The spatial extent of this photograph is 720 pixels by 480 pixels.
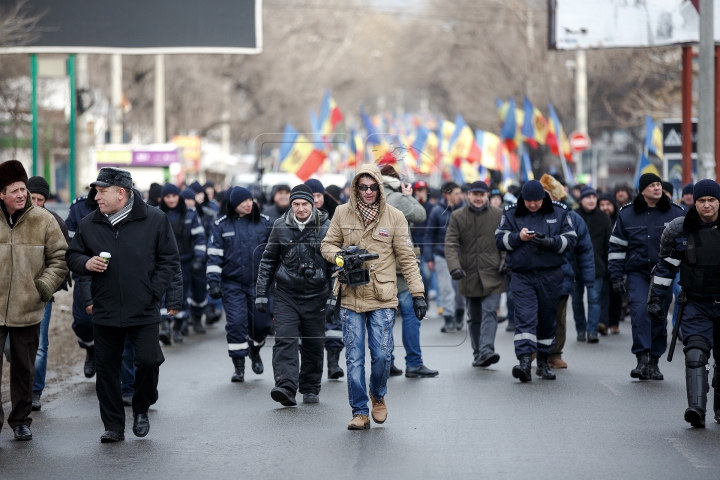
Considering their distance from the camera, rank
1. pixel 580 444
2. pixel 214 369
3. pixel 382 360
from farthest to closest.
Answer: pixel 214 369 < pixel 382 360 < pixel 580 444

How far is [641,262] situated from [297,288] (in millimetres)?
3209

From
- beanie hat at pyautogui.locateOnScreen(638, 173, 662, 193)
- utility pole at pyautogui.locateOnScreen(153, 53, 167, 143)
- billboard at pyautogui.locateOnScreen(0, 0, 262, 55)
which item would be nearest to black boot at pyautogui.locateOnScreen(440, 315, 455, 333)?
beanie hat at pyautogui.locateOnScreen(638, 173, 662, 193)

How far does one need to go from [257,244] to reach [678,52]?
2148cm

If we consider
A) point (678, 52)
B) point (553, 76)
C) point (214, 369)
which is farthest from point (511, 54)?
point (214, 369)

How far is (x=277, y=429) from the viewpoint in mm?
9086

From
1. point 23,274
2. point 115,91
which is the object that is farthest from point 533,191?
point 115,91

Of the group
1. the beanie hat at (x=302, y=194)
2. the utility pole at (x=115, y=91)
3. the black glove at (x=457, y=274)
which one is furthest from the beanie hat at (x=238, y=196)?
the utility pole at (x=115, y=91)

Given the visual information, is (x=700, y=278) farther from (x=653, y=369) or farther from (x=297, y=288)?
(x=297, y=288)

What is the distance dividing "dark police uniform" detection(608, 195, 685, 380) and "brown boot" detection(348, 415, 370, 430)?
329 centimetres

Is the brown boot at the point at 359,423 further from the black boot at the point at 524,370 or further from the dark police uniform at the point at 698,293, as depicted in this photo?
the black boot at the point at 524,370

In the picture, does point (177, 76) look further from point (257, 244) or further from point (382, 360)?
point (382, 360)

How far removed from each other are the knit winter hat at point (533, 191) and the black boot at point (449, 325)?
4.84m

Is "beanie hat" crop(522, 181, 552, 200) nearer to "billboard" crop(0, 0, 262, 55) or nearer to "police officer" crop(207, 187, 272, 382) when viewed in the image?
"police officer" crop(207, 187, 272, 382)

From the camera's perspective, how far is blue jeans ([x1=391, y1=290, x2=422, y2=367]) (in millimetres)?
11734
